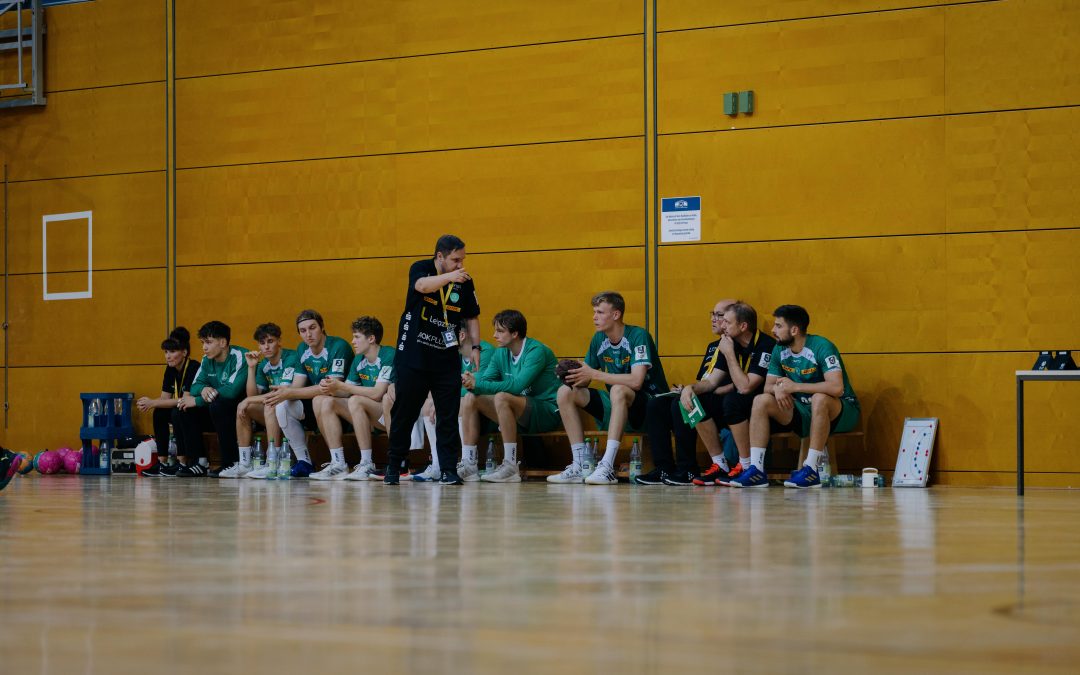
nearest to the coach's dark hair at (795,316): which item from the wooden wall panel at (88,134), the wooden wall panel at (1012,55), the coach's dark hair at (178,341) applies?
the wooden wall panel at (1012,55)

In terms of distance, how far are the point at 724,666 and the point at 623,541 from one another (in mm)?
2142

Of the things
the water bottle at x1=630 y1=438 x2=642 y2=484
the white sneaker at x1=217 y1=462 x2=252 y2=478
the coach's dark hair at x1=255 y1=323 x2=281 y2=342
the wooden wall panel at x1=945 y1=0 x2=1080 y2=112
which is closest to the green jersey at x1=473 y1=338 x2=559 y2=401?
the water bottle at x1=630 y1=438 x2=642 y2=484

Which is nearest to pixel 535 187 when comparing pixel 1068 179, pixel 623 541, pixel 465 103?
pixel 465 103

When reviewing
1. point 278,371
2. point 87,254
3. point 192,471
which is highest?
point 87,254

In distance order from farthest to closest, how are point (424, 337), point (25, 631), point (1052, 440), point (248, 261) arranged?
1. point (248, 261)
2. point (1052, 440)
3. point (424, 337)
4. point (25, 631)

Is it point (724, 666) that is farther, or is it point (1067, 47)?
point (1067, 47)

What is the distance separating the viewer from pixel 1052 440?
8742 millimetres

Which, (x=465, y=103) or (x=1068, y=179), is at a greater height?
(x=465, y=103)

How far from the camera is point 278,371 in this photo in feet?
34.7

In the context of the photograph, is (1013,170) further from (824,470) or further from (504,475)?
(504,475)

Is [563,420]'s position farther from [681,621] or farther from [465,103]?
[681,621]

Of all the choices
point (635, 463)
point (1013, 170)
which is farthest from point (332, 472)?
point (1013, 170)

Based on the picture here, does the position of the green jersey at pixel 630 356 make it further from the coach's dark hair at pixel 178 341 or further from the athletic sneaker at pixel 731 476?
the coach's dark hair at pixel 178 341

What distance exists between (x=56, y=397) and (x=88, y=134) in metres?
2.49
